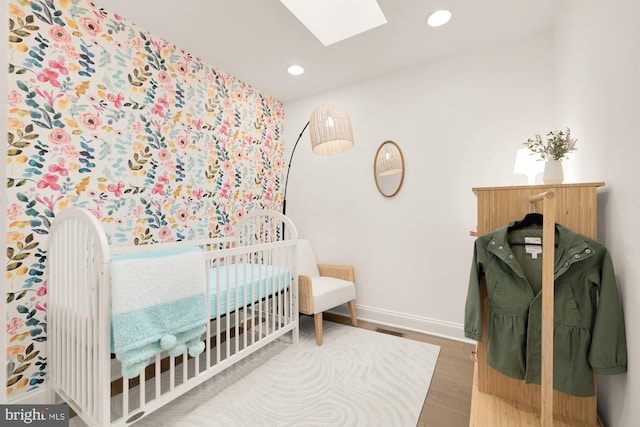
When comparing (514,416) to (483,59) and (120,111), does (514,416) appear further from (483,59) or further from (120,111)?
Result: (120,111)

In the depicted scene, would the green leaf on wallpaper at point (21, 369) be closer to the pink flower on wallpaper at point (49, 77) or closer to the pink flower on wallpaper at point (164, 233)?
the pink flower on wallpaper at point (164, 233)

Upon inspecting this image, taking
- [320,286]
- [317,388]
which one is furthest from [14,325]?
[320,286]

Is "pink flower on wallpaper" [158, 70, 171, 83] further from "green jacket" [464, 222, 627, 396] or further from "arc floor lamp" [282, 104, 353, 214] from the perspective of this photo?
"green jacket" [464, 222, 627, 396]

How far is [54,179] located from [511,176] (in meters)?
3.11

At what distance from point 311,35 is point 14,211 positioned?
2173 mm

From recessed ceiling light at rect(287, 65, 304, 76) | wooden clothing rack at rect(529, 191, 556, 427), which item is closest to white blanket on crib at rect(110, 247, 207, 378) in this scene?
wooden clothing rack at rect(529, 191, 556, 427)

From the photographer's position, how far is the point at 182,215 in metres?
2.29

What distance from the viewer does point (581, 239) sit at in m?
1.11

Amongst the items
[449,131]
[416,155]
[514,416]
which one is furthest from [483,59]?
[514,416]

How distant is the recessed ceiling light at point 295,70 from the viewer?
260 cm

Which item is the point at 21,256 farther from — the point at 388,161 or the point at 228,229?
the point at 388,161

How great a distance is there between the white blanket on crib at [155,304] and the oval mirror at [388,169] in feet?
5.94

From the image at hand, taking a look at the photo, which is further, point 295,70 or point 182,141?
point 295,70

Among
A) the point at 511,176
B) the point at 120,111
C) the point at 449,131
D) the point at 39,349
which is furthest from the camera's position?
the point at 449,131
